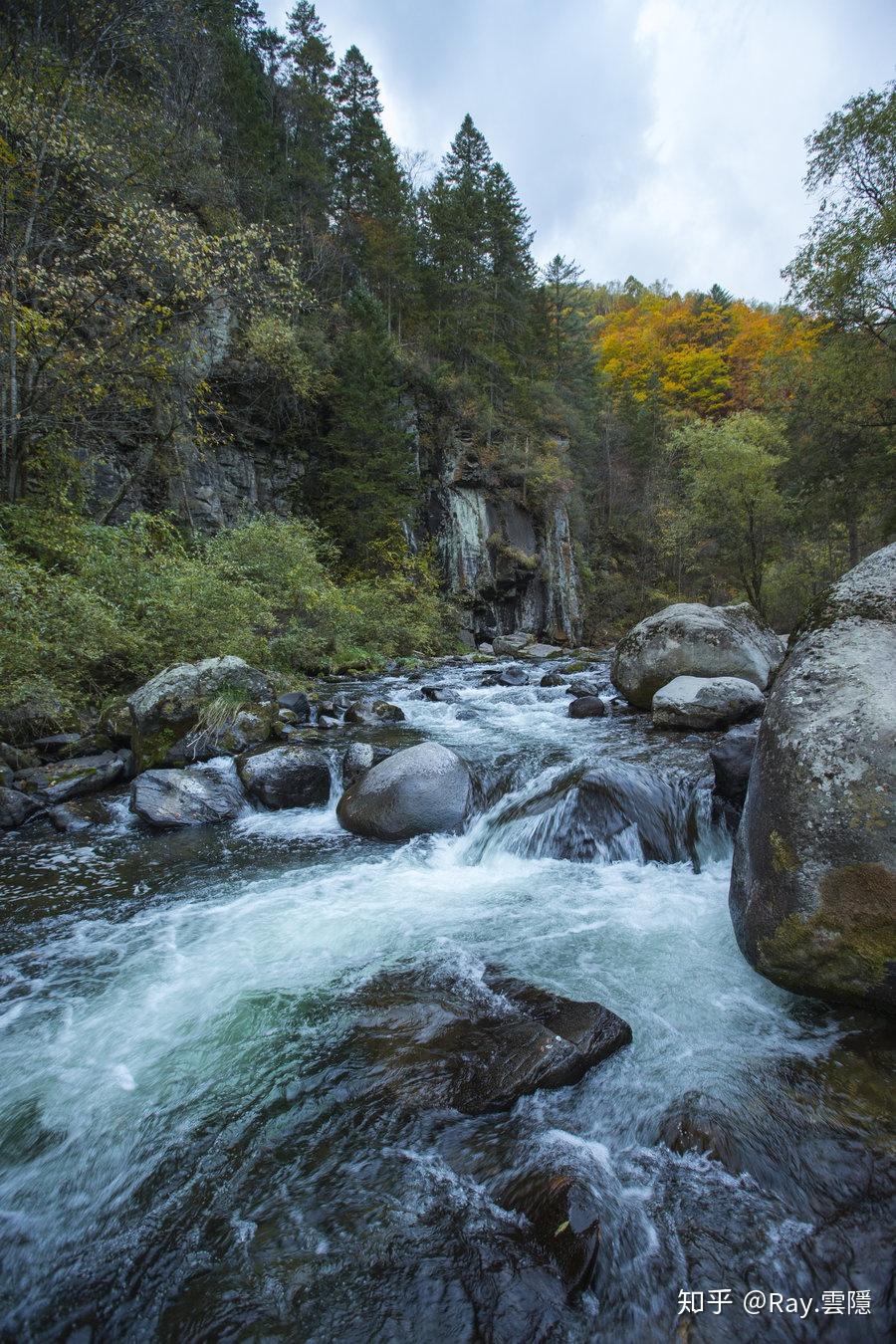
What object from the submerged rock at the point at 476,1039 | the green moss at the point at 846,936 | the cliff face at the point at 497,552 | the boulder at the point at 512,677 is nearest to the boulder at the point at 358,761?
the submerged rock at the point at 476,1039

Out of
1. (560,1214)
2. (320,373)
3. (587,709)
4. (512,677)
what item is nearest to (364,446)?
(320,373)

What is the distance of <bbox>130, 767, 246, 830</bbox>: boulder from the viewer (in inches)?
244

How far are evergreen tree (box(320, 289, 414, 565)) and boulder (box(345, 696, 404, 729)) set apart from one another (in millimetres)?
12569

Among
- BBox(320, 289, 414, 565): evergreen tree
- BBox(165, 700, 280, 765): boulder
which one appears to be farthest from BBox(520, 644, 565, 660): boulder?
BBox(165, 700, 280, 765): boulder

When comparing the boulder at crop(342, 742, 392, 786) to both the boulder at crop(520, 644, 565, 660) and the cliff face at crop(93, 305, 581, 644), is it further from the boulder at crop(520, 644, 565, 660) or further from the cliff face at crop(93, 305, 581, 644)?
the boulder at crop(520, 644, 565, 660)

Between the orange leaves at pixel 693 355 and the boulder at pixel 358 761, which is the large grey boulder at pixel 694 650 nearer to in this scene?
the boulder at pixel 358 761

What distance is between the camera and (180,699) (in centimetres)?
787

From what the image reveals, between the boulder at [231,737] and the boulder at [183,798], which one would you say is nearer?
the boulder at [183,798]

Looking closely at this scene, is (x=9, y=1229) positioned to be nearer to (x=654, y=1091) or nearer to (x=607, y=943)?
(x=654, y=1091)

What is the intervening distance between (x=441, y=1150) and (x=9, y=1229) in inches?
66.1

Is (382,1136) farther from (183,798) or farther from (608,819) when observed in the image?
(183,798)

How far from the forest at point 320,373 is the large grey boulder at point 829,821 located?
8268 millimetres

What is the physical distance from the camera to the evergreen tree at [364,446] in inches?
835

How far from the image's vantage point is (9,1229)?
2.14 metres
